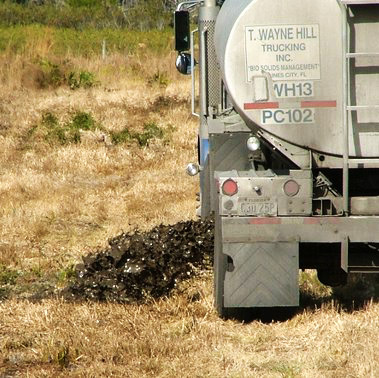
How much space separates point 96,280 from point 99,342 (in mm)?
1455

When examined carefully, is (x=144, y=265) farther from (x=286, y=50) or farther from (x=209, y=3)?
(x=209, y=3)

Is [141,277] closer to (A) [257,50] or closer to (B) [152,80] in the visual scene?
(A) [257,50]

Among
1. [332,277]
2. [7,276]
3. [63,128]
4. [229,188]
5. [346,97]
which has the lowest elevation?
[7,276]

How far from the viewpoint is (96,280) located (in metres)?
7.87

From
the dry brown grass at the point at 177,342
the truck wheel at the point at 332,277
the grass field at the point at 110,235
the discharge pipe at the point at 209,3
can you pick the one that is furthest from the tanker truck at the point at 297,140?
the discharge pipe at the point at 209,3

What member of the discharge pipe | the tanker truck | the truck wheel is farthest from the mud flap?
the discharge pipe

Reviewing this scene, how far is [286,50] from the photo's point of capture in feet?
21.7

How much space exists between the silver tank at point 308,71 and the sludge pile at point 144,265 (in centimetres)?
170

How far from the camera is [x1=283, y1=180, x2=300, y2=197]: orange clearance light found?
6.71 meters

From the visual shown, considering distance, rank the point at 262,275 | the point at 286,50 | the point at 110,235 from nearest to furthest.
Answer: the point at 286,50 → the point at 262,275 → the point at 110,235

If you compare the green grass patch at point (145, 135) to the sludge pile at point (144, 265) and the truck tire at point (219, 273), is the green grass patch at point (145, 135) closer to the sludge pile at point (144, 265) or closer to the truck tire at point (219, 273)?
the sludge pile at point (144, 265)

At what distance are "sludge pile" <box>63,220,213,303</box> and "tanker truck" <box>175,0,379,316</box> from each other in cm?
94

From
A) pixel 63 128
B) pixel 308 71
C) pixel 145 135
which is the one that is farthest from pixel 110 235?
pixel 63 128

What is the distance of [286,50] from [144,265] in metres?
2.13
